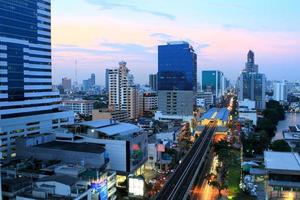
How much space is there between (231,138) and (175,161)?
1538 cm

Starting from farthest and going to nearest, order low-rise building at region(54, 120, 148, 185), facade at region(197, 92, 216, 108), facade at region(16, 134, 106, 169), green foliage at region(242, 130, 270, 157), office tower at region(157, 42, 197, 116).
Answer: facade at region(197, 92, 216, 108), office tower at region(157, 42, 197, 116), green foliage at region(242, 130, 270, 157), low-rise building at region(54, 120, 148, 185), facade at region(16, 134, 106, 169)

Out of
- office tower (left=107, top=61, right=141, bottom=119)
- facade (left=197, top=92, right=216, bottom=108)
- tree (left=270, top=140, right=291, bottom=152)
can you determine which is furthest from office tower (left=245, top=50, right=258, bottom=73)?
tree (left=270, top=140, right=291, bottom=152)

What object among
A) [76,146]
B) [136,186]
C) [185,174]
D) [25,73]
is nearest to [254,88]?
[185,174]

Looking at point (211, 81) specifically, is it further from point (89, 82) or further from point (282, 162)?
point (282, 162)

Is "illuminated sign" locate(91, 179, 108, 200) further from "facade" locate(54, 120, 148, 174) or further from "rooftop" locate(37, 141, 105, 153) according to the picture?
"facade" locate(54, 120, 148, 174)

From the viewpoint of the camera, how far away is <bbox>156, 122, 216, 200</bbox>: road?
23.2 meters

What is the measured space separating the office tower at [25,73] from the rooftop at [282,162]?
21.6 meters

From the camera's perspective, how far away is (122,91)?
64.9m


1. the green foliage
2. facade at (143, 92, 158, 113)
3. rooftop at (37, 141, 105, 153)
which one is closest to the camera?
rooftop at (37, 141, 105, 153)

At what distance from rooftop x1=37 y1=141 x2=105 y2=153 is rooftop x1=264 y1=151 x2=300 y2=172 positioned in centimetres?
1207

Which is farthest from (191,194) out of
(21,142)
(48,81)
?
(48,81)

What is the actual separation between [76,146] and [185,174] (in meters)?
9.15

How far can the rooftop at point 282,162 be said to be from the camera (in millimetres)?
22297

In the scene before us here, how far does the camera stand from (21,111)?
1337 inches
